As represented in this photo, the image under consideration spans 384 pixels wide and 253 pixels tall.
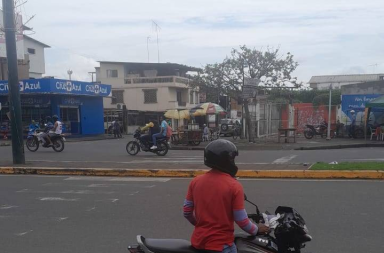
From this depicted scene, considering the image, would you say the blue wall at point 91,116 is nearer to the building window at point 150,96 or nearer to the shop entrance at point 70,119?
the shop entrance at point 70,119

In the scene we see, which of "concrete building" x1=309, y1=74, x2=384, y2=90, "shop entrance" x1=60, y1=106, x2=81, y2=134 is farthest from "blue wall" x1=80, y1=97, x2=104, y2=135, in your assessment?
"concrete building" x1=309, y1=74, x2=384, y2=90

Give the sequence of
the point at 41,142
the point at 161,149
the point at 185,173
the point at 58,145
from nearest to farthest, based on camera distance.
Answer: the point at 185,173, the point at 161,149, the point at 41,142, the point at 58,145

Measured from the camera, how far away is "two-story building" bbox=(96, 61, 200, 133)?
4619cm

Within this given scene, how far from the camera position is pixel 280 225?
2.88 metres

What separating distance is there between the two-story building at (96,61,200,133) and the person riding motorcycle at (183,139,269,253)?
128ft

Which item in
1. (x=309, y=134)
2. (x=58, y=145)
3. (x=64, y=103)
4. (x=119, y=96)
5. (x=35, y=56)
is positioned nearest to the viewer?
(x=58, y=145)

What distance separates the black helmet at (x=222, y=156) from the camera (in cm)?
294

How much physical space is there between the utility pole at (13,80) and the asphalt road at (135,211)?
8.69 ft

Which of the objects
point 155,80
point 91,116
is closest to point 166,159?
point 91,116

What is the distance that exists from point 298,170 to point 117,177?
199 inches

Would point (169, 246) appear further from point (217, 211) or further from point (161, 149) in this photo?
point (161, 149)

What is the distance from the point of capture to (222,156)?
294 centimetres

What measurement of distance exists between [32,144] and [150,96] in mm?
29510

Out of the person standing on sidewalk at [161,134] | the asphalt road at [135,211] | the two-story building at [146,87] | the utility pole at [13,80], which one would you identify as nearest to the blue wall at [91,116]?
the two-story building at [146,87]
